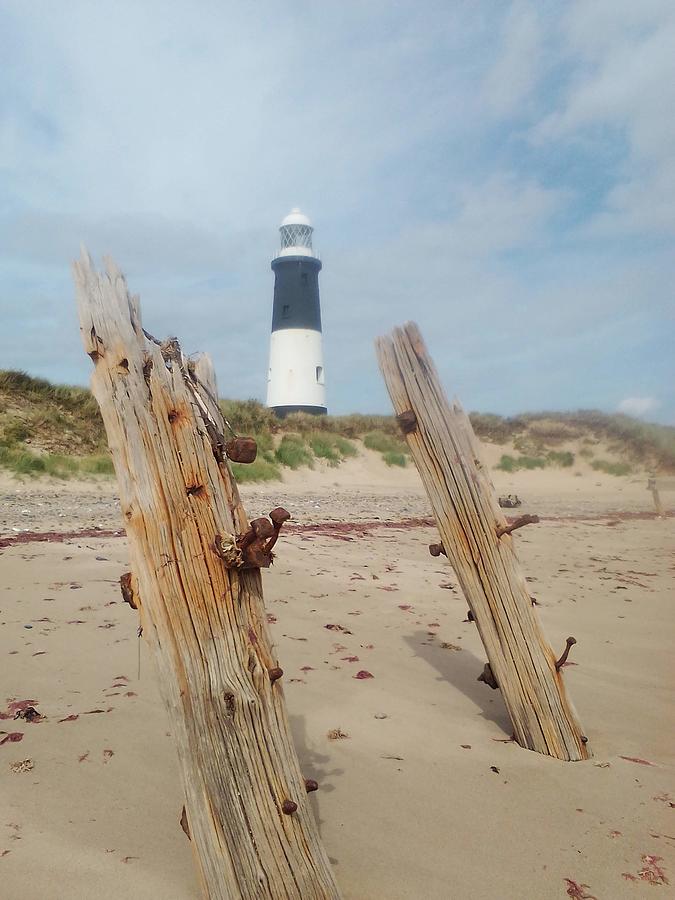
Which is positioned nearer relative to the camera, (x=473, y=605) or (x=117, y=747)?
(x=117, y=747)

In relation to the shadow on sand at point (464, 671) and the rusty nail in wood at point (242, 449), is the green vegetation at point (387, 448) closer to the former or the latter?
the shadow on sand at point (464, 671)

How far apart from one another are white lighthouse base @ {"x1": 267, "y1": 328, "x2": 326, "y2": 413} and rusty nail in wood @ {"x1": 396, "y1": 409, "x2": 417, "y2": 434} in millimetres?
32007

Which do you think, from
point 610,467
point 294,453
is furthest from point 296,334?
point 610,467

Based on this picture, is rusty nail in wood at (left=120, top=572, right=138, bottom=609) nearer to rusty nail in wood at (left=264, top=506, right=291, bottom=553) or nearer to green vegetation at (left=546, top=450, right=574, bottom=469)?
rusty nail in wood at (left=264, top=506, right=291, bottom=553)

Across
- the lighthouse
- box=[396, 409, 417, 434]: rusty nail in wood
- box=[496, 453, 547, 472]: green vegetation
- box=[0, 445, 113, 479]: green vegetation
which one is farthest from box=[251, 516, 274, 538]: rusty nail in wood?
the lighthouse

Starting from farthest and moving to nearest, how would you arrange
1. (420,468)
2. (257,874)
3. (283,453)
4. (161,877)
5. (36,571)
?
(283,453)
(36,571)
(420,468)
(161,877)
(257,874)

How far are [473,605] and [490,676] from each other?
1.48 ft

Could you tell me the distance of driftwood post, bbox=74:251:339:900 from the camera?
2.17 m

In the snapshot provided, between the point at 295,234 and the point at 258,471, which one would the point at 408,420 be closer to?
the point at 258,471

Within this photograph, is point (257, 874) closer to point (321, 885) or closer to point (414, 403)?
point (321, 885)

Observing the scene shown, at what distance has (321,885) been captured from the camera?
2244 millimetres

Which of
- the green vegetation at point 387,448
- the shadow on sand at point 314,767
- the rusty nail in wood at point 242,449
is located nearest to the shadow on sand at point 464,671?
the shadow on sand at point 314,767

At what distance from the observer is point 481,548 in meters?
3.82

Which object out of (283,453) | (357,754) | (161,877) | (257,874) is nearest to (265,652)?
(257,874)
